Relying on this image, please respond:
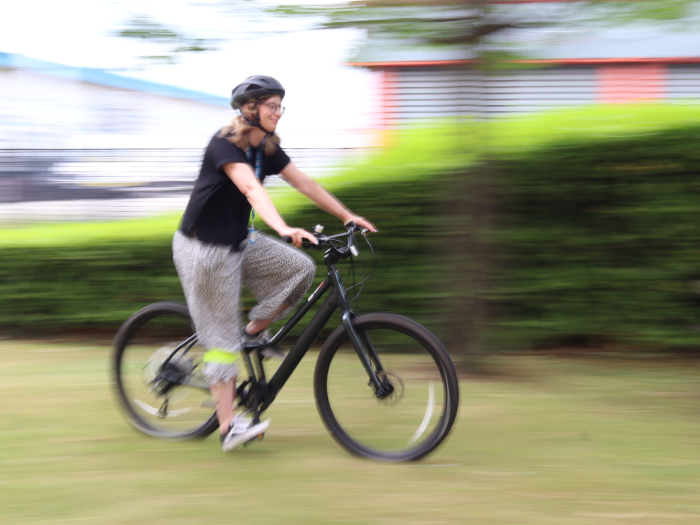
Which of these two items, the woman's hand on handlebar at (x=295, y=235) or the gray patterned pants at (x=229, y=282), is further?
the gray patterned pants at (x=229, y=282)

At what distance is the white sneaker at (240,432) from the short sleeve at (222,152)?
49.1 inches

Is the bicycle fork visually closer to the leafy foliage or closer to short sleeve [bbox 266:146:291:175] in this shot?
short sleeve [bbox 266:146:291:175]

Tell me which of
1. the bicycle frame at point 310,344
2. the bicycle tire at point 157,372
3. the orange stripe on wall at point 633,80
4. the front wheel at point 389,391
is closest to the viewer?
the front wheel at point 389,391

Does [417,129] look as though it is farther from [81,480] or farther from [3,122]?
[3,122]

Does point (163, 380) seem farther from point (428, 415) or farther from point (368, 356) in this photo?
point (428, 415)

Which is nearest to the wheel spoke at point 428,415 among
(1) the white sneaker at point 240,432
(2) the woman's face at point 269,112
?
(1) the white sneaker at point 240,432

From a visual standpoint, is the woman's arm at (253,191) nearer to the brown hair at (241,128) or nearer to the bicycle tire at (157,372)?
the brown hair at (241,128)

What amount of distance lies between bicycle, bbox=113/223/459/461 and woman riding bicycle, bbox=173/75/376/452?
0.39 feet

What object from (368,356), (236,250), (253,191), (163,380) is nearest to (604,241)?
(368,356)

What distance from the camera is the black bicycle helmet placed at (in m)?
3.49

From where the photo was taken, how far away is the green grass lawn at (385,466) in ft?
10.2

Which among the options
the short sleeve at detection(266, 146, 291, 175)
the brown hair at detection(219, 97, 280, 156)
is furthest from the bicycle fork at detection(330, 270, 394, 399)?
the brown hair at detection(219, 97, 280, 156)

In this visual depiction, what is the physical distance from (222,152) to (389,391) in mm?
1356

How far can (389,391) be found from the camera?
3561mm
